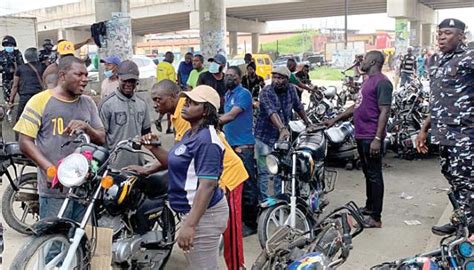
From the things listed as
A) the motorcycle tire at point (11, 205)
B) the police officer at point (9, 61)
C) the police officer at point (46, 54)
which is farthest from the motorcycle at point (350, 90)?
the motorcycle tire at point (11, 205)

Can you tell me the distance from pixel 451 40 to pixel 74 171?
3.39 meters

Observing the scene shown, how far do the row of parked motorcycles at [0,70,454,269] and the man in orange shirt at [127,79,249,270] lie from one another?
0.21 m

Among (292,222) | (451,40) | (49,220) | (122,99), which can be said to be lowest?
(292,222)

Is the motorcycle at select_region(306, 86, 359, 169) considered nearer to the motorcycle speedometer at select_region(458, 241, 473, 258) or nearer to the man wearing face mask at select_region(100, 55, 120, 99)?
the man wearing face mask at select_region(100, 55, 120, 99)

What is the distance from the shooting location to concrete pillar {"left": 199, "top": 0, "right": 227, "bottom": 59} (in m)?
14.5

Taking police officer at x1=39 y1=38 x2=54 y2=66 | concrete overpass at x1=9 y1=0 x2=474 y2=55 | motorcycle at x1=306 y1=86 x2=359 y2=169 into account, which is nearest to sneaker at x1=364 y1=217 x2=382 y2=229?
motorcycle at x1=306 y1=86 x2=359 y2=169

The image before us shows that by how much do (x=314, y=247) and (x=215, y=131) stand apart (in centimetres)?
101

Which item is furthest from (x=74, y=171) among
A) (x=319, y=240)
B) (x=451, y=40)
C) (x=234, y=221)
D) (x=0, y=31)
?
(x=0, y=31)

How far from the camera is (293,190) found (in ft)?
15.1

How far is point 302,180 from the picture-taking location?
4.82m

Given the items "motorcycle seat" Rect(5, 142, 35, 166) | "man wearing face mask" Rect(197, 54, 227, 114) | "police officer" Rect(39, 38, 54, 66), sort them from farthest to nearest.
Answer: "police officer" Rect(39, 38, 54, 66)
"man wearing face mask" Rect(197, 54, 227, 114)
"motorcycle seat" Rect(5, 142, 35, 166)

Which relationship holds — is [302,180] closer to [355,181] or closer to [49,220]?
[49,220]

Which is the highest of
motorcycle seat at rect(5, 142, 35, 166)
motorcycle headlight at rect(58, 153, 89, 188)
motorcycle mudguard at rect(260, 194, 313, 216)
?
motorcycle headlight at rect(58, 153, 89, 188)

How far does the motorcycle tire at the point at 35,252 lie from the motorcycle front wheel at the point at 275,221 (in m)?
1.65
